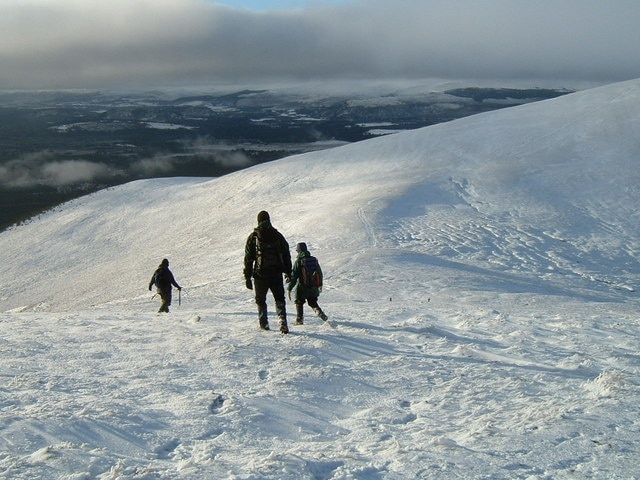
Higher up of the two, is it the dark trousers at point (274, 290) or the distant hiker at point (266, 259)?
the distant hiker at point (266, 259)

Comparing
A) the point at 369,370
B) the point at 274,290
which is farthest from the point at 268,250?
the point at 369,370

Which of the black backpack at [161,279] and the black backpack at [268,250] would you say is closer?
the black backpack at [268,250]

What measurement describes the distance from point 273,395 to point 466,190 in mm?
28389

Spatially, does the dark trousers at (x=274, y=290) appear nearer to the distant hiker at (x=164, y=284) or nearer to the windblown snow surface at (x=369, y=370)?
the windblown snow surface at (x=369, y=370)

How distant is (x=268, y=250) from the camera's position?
28.8 ft

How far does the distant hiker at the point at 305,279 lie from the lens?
33.7 ft

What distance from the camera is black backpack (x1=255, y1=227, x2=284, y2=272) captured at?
344 inches

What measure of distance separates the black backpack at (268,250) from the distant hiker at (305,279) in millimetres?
1399

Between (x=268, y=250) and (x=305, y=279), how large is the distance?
5.56 ft

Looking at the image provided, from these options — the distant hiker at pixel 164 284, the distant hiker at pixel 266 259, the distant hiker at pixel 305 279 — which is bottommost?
the distant hiker at pixel 164 284

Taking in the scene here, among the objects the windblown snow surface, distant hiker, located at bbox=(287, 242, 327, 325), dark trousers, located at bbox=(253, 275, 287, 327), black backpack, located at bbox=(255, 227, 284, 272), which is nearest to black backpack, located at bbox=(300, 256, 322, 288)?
distant hiker, located at bbox=(287, 242, 327, 325)

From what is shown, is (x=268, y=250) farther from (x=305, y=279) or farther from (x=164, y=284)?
(x=164, y=284)

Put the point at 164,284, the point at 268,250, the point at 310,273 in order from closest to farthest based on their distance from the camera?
the point at 268,250 → the point at 310,273 → the point at 164,284

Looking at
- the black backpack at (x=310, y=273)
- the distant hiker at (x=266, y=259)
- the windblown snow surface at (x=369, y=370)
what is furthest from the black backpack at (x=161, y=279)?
the distant hiker at (x=266, y=259)
